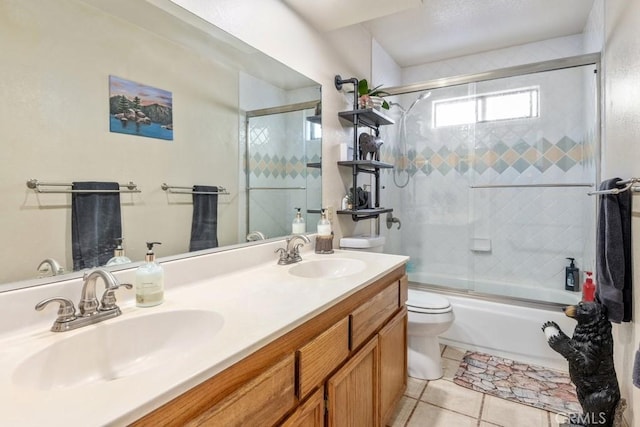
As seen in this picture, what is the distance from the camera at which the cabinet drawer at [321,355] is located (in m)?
0.93

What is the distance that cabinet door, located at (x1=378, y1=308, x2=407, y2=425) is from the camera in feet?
4.75

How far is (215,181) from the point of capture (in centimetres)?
143

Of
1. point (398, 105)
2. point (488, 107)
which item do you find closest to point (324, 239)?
point (398, 105)

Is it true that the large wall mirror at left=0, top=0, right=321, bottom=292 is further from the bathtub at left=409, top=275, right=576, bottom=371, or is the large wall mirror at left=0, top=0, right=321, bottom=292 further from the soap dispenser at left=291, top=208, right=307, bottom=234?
the bathtub at left=409, top=275, right=576, bottom=371

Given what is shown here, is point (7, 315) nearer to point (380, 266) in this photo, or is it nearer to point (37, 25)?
point (37, 25)

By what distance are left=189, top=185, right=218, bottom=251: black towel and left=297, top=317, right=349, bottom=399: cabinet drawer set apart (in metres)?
0.63

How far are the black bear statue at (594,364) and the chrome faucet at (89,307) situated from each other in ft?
6.05

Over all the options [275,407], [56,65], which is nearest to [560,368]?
[275,407]

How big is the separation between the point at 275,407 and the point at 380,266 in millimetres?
833

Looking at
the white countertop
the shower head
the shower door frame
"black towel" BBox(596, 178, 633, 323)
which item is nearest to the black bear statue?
"black towel" BBox(596, 178, 633, 323)

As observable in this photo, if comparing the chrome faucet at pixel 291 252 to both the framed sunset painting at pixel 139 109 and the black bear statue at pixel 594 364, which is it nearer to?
the framed sunset painting at pixel 139 109

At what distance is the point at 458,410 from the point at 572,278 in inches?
66.1

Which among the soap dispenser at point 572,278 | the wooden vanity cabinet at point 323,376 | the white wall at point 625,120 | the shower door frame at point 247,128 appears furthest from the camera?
the soap dispenser at point 572,278

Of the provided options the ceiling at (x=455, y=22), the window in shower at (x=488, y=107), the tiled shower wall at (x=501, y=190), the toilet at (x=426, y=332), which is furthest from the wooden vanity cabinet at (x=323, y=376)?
the window in shower at (x=488, y=107)
